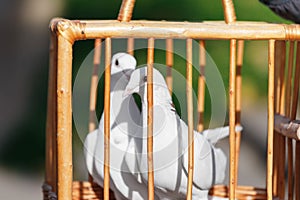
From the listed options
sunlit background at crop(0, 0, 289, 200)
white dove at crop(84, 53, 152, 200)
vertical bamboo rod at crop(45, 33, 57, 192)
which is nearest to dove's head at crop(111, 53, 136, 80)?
white dove at crop(84, 53, 152, 200)

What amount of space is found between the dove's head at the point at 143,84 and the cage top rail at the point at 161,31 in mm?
128

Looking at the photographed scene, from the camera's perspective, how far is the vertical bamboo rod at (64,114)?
3.29 ft

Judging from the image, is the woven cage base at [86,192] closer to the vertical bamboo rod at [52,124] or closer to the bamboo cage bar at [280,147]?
the vertical bamboo rod at [52,124]

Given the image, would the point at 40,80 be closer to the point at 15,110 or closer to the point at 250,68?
the point at 15,110

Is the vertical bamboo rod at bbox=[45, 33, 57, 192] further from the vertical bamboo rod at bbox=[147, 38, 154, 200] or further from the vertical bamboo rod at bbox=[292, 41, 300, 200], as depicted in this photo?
the vertical bamboo rod at bbox=[292, 41, 300, 200]

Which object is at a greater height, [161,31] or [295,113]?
[161,31]

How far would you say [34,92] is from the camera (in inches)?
108

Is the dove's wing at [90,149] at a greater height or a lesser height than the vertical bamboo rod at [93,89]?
lesser

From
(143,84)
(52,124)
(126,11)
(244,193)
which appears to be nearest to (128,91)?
(143,84)

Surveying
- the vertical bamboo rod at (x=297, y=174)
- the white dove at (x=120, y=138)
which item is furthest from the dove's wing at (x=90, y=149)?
the vertical bamboo rod at (x=297, y=174)

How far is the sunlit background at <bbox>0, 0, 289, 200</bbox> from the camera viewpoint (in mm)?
2574

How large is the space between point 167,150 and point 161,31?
20 cm

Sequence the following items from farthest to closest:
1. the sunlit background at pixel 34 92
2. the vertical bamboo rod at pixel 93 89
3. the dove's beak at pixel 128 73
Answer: the sunlit background at pixel 34 92 → the vertical bamboo rod at pixel 93 89 → the dove's beak at pixel 128 73

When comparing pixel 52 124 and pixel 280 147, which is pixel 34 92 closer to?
pixel 52 124
